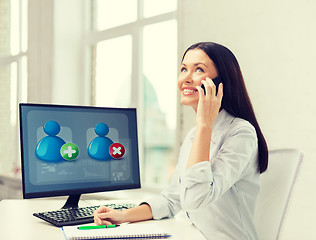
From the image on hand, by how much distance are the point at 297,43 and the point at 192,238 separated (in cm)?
109

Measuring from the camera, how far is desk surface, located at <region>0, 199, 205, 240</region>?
1.22 meters

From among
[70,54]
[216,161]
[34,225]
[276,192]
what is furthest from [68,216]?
[70,54]

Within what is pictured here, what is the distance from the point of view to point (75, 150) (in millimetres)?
1495

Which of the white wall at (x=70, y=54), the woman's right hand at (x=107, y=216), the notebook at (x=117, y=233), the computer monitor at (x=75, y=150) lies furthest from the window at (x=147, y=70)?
the notebook at (x=117, y=233)

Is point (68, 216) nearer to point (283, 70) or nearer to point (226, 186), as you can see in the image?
point (226, 186)

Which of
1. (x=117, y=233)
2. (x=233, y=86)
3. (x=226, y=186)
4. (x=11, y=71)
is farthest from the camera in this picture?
(x=11, y=71)

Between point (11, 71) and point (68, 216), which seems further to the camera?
point (11, 71)

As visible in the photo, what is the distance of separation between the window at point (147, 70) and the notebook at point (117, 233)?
62.7 inches

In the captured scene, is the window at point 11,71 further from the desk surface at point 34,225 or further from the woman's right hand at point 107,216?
the woman's right hand at point 107,216

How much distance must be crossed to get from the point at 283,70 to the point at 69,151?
3.52 ft

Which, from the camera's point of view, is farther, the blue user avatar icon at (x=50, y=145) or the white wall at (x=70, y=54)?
the white wall at (x=70, y=54)

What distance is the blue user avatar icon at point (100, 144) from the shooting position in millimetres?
1530

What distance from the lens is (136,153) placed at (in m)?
1.63

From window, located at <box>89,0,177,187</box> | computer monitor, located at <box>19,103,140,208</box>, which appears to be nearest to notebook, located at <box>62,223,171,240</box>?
computer monitor, located at <box>19,103,140,208</box>
